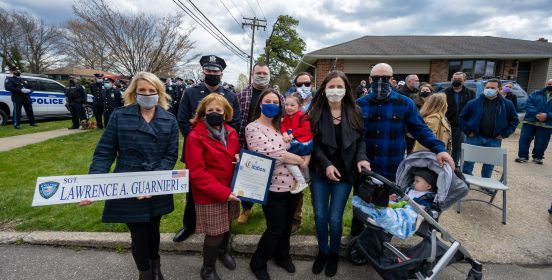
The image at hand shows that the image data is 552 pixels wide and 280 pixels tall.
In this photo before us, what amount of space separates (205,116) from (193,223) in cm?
155

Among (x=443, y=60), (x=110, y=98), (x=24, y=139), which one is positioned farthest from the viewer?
(x=443, y=60)

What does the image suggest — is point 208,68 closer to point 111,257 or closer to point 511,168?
point 111,257

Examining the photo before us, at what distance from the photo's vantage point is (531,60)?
17.9 metres

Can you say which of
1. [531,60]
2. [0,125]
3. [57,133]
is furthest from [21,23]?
[531,60]

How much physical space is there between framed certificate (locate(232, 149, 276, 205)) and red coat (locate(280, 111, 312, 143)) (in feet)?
1.18

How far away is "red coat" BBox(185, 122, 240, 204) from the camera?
2205mm

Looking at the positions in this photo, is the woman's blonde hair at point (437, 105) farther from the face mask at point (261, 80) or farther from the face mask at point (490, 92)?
the face mask at point (261, 80)

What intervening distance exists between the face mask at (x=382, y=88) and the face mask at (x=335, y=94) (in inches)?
16.5

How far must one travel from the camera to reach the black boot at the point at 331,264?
267 centimetres

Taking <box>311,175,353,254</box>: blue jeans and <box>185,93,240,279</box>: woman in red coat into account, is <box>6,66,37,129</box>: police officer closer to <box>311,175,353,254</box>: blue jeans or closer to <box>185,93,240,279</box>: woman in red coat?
<box>185,93,240,279</box>: woman in red coat

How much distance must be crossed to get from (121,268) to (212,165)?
1.57m

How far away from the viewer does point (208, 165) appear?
90.5 inches

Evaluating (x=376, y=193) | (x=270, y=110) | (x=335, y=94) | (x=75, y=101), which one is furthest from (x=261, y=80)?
(x=75, y=101)

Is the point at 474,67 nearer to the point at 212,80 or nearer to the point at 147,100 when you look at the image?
the point at 212,80
